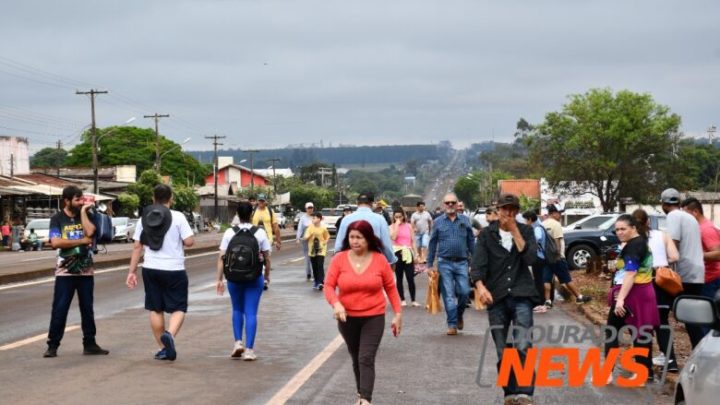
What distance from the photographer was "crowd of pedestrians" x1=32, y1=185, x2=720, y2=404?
8.30 metres

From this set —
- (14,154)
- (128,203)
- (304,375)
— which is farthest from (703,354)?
(14,154)

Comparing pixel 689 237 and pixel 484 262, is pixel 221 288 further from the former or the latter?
pixel 689 237

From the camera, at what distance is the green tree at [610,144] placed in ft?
200

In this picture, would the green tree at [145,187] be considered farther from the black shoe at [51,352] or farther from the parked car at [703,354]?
the parked car at [703,354]

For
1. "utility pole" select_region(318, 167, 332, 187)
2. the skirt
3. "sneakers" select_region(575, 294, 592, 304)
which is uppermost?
"utility pole" select_region(318, 167, 332, 187)

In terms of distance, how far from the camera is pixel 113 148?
404ft

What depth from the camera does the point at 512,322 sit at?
881cm

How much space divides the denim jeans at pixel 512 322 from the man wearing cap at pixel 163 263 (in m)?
3.80

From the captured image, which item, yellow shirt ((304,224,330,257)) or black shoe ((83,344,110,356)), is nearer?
black shoe ((83,344,110,356))

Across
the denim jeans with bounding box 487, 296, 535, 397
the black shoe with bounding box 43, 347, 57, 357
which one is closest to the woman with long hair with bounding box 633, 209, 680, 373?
the denim jeans with bounding box 487, 296, 535, 397

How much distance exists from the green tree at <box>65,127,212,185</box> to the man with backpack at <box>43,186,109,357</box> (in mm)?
108365

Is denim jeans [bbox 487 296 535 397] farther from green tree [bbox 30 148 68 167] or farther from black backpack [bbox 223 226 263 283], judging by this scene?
green tree [bbox 30 148 68 167]

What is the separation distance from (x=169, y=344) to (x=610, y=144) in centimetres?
5317

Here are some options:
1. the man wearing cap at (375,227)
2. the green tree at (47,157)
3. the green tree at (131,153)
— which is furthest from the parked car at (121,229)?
the green tree at (47,157)
